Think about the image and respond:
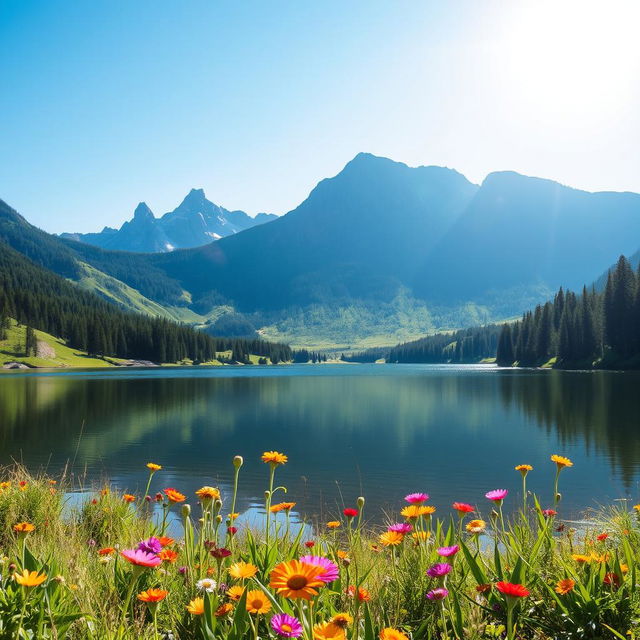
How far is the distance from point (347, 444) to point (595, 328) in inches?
4030

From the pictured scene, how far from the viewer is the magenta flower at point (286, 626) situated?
2539 millimetres

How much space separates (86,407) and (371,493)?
34.6 m

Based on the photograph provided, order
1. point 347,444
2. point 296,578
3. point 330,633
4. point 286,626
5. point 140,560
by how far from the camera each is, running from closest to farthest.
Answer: point 296,578 → point 330,633 → point 286,626 → point 140,560 → point 347,444

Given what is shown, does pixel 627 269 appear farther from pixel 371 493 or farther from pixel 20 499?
pixel 20 499

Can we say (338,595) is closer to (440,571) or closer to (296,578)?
(440,571)

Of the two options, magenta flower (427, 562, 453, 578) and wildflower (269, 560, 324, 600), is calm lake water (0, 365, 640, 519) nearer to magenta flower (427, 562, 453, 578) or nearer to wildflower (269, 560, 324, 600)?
magenta flower (427, 562, 453, 578)

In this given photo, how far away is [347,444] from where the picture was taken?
99.3 feet

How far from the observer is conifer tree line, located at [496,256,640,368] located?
102625 millimetres

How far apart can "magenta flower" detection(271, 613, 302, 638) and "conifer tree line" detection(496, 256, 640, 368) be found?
114m

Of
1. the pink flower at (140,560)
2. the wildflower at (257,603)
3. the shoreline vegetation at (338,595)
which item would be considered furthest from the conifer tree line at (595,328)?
the pink flower at (140,560)

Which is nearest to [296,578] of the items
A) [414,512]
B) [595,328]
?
[414,512]

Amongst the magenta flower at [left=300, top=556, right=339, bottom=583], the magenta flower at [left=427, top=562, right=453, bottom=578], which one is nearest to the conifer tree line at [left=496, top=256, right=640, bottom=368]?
the magenta flower at [left=427, top=562, right=453, bottom=578]

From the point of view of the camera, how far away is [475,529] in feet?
15.5

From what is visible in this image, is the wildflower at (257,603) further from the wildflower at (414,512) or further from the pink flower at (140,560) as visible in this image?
the wildflower at (414,512)
